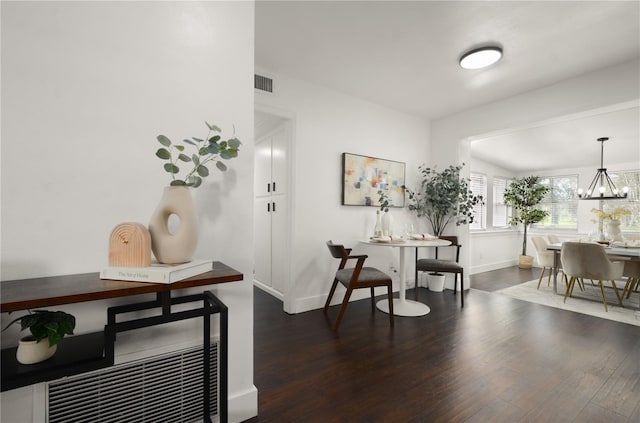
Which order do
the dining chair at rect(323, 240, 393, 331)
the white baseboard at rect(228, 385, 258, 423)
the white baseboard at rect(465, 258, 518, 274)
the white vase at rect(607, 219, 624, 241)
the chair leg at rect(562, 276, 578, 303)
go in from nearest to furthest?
the white baseboard at rect(228, 385, 258, 423), the dining chair at rect(323, 240, 393, 331), the chair leg at rect(562, 276, 578, 303), the white vase at rect(607, 219, 624, 241), the white baseboard at rect(465, 258, 518, 274)

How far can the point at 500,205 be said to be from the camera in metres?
6.32

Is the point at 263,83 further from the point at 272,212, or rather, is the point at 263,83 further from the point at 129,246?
the point at 129,246

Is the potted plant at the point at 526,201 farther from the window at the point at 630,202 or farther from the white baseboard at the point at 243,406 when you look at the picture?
the white baseboard at the point at 243,406

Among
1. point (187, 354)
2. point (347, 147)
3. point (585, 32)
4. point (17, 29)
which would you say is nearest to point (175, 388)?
point (187, 354)

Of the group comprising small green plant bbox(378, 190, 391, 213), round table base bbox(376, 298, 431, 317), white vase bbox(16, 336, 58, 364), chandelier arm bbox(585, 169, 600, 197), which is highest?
chandelier arm bbox(585, 169, 600, 197)

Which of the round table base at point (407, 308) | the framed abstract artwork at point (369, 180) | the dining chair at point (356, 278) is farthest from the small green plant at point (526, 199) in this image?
the dining chair at point (356, 278)

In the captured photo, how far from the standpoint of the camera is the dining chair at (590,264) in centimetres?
335

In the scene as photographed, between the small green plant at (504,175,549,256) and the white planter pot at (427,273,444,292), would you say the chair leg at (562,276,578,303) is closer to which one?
the white planter pot at (427,273,444,292)

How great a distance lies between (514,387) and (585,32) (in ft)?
9.55

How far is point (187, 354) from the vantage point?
1.37 m

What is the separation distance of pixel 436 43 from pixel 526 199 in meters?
5.12

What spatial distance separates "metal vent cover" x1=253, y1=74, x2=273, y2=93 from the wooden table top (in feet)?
7.85

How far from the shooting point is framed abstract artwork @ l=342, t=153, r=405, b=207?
3578 mm

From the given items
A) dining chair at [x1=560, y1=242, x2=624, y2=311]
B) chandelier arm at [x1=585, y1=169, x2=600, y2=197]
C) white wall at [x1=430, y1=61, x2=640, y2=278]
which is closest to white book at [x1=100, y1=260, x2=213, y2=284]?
white wall at [x1=430, y1=61, x2=640, y2=278]
